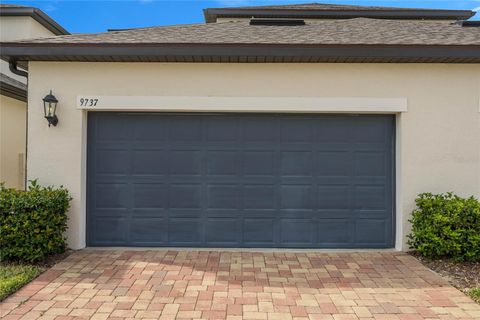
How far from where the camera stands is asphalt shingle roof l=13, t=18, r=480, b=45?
6.18 metres

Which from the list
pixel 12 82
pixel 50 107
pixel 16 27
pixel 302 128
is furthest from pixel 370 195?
pixel 16 27

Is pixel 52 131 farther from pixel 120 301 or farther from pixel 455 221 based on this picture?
pixel 455 221

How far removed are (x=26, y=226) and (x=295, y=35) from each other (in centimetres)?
507

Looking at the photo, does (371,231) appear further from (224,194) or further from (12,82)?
(12,82)

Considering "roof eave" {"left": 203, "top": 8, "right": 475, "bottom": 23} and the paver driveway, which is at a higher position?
"roof eave" {"left": 203, "top": 8, "right": 475, "bottom": 23}

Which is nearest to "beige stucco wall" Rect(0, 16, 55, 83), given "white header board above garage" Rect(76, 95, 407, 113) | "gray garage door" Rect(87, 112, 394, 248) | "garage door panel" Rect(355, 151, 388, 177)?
"white header board above garage" Rect(76, 95, 407, 113)

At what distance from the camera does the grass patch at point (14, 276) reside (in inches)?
A: 177

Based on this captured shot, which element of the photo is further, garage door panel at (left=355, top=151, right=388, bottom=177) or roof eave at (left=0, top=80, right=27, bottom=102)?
roof eave at (left=0, top=80, right=27, bottom=102)

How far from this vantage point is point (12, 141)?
404 inches

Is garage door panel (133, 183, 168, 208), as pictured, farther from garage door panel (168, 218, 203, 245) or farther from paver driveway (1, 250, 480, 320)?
paver driveway (1, 250, 480, 320)

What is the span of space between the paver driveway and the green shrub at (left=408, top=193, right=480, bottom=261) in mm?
429

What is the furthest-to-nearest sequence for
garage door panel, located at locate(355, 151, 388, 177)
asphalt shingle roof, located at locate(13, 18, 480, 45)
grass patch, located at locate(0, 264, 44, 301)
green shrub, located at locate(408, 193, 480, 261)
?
garage door panel, located at locate(355, 151, 388, 177), asphalt shingle roof, located at locate(13, 18, 480, 45), green shrub, located at locate(408, 193, 480, 261), grass patch, located at locate(0, 264, 44, 301)

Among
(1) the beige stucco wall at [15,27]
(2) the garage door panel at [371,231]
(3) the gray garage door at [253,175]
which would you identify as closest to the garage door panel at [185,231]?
(3) the gray garage door at [253,175]

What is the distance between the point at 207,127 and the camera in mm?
6586
